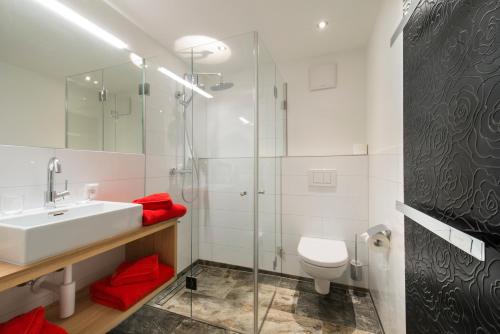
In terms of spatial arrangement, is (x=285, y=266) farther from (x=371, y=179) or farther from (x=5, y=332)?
(x=5, y=332)

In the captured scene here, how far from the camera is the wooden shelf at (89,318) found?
1.05 metres

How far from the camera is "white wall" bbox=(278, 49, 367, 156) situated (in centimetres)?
210

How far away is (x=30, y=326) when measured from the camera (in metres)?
0.87

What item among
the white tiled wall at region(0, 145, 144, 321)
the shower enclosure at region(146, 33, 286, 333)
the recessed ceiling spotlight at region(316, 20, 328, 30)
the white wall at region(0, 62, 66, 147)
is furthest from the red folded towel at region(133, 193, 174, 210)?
the recessed ceiling spotlight at region(316, 20, 328, 30)

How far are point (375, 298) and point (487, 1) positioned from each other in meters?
1.98

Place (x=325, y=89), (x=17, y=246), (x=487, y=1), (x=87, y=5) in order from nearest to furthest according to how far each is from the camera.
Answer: (x=487, y=1) < (x=17, y=246) < (x=87, y=5) < (x=325, y=89)

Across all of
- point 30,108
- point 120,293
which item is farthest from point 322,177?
point 30,108

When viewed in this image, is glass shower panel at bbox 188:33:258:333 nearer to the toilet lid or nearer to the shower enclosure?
the shower enclosure

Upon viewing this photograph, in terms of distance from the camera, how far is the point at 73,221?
0.88 m

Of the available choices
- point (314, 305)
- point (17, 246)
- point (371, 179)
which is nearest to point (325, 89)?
point (371, 179)

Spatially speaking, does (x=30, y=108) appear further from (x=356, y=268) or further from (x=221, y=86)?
(x=356, y=268)

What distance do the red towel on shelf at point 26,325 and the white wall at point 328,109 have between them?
214 cm

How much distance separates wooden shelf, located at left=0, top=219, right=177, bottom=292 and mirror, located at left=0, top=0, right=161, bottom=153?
2.21 feet

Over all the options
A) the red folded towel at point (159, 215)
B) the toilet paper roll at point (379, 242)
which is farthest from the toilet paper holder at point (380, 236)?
the red folded towel at point (159, 215)
